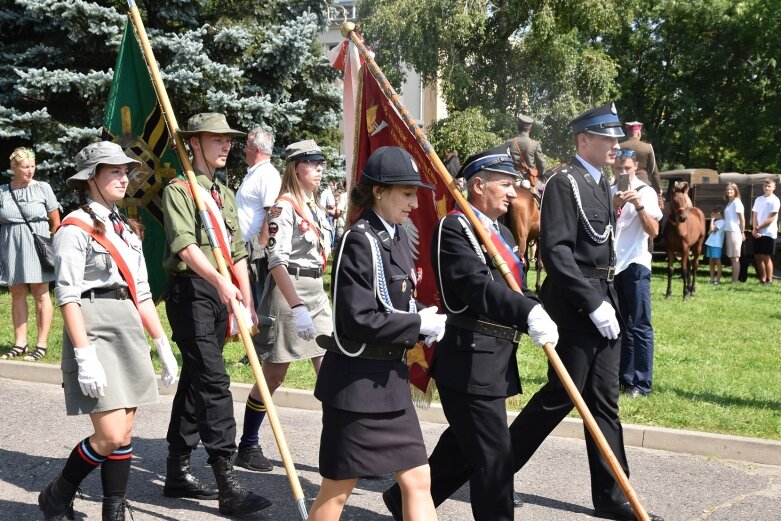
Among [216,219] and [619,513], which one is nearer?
[619,513]

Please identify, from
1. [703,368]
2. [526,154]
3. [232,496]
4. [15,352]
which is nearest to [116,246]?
[232,496]

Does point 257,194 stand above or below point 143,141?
below

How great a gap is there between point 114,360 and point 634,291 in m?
4.41

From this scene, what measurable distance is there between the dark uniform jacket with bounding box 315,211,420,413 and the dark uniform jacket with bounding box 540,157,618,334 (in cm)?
131

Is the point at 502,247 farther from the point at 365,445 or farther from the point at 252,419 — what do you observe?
the point at 252,419

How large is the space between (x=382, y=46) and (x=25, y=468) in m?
25.5

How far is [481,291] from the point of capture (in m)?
4.14

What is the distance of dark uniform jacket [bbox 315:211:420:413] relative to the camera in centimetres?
368

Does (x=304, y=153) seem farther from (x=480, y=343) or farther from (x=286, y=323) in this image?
(x=480, y=343)

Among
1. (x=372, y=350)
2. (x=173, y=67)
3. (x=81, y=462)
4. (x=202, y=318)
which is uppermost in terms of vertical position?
(x=173, y=67)

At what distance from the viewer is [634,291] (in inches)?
299

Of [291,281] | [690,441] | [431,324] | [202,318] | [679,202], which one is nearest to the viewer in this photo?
[431,324]

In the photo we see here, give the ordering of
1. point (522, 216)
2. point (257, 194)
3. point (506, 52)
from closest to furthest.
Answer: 1. point (257, 194)
2. point (522, 216)
3. point (506, 52)

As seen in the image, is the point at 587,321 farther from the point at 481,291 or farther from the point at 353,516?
the point at 353,516
